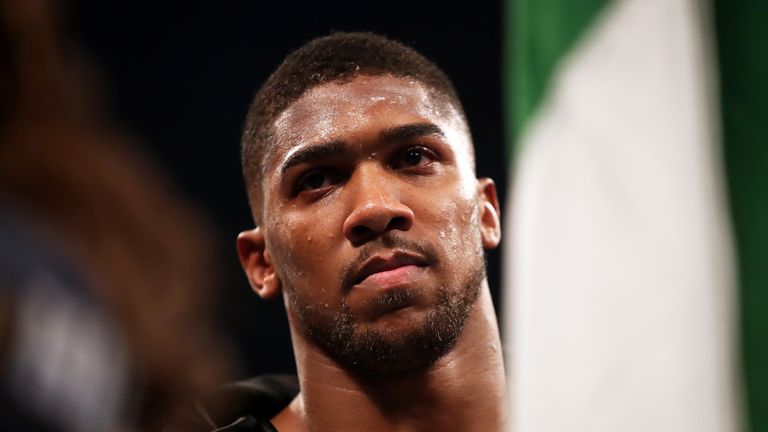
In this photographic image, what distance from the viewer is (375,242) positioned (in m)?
2.09

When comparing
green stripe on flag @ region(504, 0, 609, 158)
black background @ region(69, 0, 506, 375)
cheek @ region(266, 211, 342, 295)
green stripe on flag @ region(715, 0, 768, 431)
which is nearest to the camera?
green stripe on flag @ region(715, 0, 768, 431)

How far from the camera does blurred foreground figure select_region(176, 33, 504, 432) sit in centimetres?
212

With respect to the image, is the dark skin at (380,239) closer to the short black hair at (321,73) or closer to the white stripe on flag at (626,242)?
the short black hair at (321,73)

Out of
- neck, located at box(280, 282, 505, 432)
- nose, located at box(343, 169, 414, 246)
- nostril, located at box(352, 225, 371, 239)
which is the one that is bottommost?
neck, located at box(280, 282, 505, 432)

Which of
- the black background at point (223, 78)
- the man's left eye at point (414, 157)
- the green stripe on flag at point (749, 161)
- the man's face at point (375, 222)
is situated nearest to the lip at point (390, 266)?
the man's face at point (375, 222)

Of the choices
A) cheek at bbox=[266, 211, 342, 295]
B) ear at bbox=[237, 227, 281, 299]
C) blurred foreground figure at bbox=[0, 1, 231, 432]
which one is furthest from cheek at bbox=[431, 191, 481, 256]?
blurred foreground figure at bbox=[0, 1, 231, 432]

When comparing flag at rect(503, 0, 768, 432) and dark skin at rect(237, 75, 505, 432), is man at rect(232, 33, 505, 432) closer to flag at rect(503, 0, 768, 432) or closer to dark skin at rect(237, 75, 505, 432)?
dark skin at rect(237, 75, 505, 432)

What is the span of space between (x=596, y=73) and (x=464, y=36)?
182cm

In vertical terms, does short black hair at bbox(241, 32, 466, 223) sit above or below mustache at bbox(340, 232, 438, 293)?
above

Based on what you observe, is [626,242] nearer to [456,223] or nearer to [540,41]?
[540,41]

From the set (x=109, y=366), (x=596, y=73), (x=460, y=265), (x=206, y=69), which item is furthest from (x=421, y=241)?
(x=206, y=69)

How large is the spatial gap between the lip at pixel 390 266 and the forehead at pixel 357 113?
0.31 meters

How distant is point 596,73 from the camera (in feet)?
4.41

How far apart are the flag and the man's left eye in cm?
84
